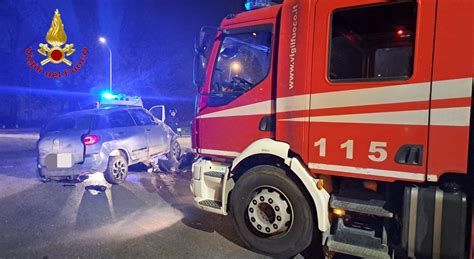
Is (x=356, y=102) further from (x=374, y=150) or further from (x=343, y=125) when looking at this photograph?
(x=374, y=150)

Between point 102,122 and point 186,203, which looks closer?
point 186,203

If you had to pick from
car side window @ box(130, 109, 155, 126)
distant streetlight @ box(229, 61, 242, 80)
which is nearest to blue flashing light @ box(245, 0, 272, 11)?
distant streetlight @ box(229, 61, 242, 80)

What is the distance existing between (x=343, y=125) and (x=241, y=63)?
58.4 inches

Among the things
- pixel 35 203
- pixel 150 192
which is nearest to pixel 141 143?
pixel 150 192

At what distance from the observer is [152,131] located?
8336 mm

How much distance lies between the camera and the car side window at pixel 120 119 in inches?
283

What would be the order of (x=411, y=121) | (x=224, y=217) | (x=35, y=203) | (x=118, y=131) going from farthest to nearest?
1. (x=118, y=131)
2. (x=35, y=203)
3. (x=224, y=217)
4. (x=411, y=121)

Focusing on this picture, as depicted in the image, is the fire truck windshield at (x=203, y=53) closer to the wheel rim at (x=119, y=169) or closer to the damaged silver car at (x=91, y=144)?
the damaged silver car at (x=91, y=144)

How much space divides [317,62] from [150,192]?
445 centimetres

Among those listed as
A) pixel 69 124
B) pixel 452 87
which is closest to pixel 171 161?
pixel 69 124

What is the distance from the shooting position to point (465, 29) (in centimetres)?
273

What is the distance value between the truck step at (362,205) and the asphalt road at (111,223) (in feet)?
3.66

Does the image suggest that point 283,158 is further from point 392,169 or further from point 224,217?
point 224,217

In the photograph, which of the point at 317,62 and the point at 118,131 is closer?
the point at 317,62
